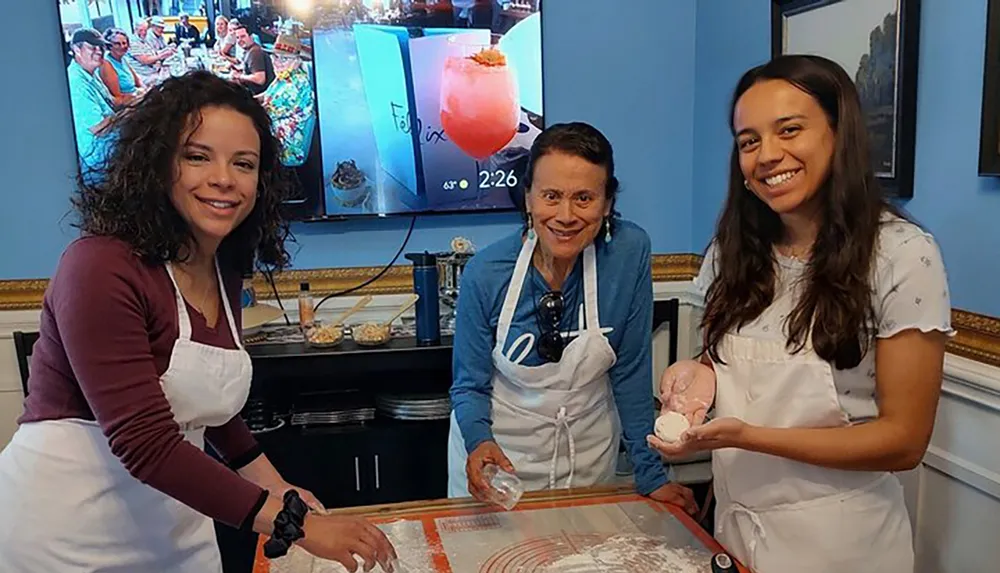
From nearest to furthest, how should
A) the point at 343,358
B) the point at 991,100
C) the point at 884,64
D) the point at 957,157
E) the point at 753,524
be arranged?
the point at 753,524 → the point at 991,100 → the point at 957,157 → the point at 884,64 → the point at 343,358

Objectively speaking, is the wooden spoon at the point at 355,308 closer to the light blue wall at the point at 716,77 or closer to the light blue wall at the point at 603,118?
the light blue wall at the point at 603,118

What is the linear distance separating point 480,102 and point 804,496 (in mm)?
1870

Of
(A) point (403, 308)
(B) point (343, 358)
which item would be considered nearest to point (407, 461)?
(B) point (343, 358)

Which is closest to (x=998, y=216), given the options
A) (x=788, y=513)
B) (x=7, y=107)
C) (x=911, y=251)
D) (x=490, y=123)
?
(x=911, y=251)

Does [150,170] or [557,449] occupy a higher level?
[150,170]

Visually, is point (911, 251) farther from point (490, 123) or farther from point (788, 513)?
point (490, 123)

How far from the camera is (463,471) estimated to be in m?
1.71

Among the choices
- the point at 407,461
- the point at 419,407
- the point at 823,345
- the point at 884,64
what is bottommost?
the point at 407,461

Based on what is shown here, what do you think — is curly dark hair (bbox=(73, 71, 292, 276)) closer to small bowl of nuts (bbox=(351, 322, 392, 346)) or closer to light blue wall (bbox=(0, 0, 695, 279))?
small bowl of nuts (bbox=(351, 322, 392, 346))

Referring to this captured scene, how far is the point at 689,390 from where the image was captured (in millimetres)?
1354

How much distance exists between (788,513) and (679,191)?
1852mm

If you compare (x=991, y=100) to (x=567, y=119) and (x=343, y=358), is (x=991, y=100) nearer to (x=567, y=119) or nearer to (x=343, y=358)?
(x=567, y=119)

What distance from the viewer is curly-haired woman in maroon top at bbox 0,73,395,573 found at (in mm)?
1063

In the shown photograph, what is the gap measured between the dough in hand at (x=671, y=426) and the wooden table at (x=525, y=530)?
0.19m
